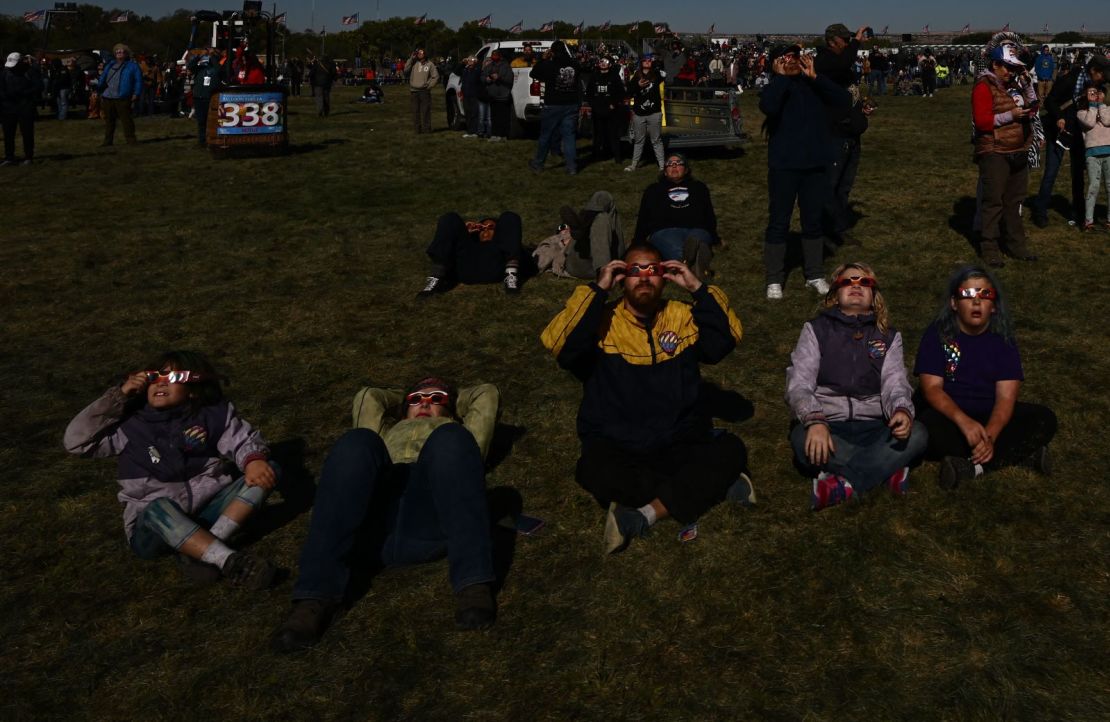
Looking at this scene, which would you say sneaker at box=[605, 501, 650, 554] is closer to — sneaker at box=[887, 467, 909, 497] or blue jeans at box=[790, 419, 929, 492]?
blue jeans at box=[790, 419, 929, 492]

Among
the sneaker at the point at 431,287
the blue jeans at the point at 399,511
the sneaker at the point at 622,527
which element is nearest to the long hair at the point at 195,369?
the blue jeans at the point at 399,511

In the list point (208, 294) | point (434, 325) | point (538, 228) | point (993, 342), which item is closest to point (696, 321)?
point (993, 342)

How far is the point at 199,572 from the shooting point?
4352 mm

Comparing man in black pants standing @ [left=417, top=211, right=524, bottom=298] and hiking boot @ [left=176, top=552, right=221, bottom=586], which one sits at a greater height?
man in black pants standing @ [left=417, top=211, right=524, bottom=298]

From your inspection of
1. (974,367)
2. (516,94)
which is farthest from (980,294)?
(516,94)

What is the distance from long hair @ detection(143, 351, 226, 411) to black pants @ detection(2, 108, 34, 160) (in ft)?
49.0

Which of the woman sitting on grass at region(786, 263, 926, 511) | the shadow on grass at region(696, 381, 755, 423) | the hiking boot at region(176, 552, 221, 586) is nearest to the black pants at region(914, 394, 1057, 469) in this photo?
the woman sitting on grass at region(786, 263, 926, 511)

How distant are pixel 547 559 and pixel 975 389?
2670 millimetres

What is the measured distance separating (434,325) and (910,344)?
Answer: 168 inches

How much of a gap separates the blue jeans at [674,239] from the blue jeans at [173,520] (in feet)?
18.5

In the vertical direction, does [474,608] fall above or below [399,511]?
below

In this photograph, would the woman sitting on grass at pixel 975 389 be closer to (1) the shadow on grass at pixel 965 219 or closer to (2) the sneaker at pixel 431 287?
(2) the sneaker at pixel 431 287

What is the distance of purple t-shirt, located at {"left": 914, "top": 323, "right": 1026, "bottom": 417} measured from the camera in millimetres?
5066

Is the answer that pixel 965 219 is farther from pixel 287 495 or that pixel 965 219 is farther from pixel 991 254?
pixel 287 495
